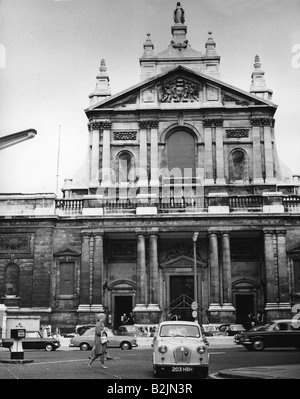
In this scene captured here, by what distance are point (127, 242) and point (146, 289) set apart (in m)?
4.08

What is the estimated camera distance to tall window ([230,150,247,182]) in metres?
42.9

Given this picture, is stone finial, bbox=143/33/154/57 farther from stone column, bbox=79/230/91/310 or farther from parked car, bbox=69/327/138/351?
parked car, bbox=69/327/138/351

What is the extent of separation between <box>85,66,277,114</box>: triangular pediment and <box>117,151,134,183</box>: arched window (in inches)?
137

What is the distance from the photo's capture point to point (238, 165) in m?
43.2

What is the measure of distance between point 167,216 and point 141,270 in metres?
3.91

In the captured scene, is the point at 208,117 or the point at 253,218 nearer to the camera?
the point at 253,218

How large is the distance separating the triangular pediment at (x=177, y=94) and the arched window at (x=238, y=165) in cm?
355

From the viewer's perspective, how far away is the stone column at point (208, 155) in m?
42.2

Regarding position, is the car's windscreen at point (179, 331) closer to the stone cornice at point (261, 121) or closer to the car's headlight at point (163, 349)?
the car's headlight at point (163, 349)

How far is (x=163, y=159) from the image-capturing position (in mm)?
42938

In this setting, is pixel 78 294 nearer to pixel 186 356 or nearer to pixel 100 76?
pixel 100 76

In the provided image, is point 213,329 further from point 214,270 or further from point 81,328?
point 81,328

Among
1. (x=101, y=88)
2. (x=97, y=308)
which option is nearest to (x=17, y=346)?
(x=97, y=308)
